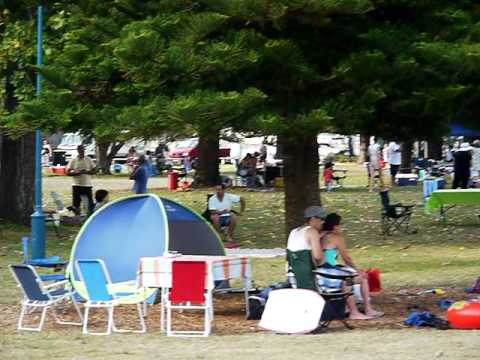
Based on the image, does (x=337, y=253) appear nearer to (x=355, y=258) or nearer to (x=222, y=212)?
(x=355, y=258)

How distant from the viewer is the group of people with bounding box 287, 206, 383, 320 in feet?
45.8

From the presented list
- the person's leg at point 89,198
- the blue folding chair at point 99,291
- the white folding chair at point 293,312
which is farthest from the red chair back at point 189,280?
the person's leg at point 89,198

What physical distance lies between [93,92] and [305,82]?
7.83 feet

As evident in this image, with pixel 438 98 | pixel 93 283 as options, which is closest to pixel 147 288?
pixel 93 283

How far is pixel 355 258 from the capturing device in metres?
21.2

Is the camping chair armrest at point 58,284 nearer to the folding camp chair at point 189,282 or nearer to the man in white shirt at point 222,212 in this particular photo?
the folding camp chair at point 189,282

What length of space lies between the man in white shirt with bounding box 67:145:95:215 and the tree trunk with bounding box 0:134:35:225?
Result: 1.64 m

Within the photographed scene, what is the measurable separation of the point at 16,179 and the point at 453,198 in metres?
9.55

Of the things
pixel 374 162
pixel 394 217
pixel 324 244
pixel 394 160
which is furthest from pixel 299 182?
→ pixel 394 160

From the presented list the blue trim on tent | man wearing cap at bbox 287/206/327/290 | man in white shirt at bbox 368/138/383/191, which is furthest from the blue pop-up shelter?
man in white shirt at bbox 368/138/383/191

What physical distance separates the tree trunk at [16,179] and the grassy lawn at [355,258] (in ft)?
2.12

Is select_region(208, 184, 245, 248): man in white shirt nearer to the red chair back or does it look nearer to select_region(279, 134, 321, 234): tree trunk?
select_region(279, 134, 321, 234): tree trunk

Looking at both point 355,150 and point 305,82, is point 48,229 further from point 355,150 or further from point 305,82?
point 355,150

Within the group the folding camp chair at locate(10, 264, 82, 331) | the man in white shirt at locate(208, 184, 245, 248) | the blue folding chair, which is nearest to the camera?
the blue folding chair
